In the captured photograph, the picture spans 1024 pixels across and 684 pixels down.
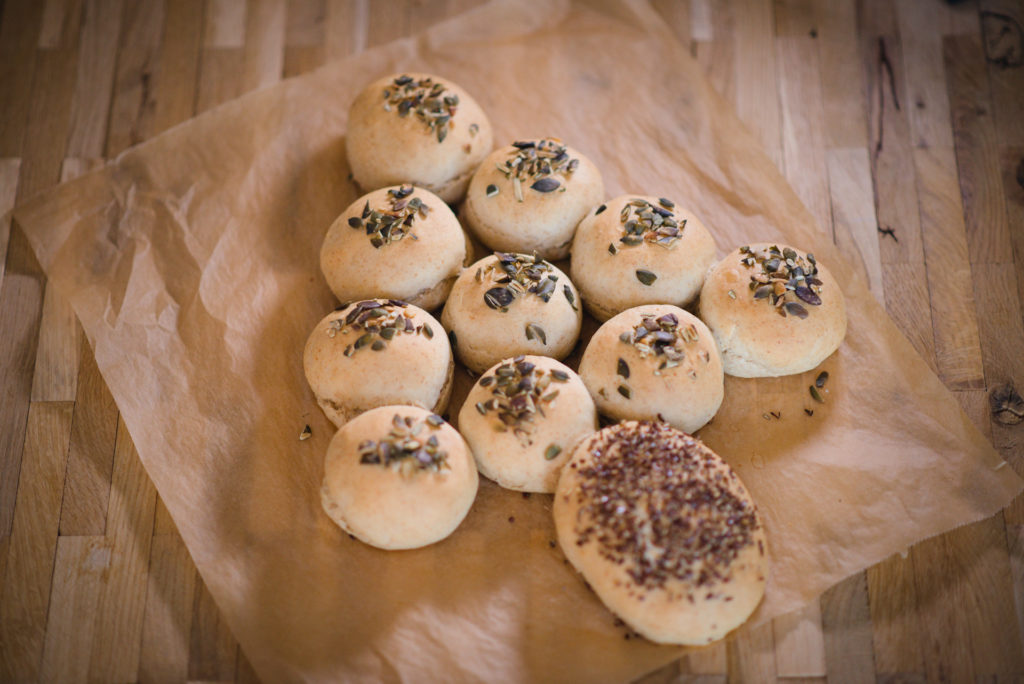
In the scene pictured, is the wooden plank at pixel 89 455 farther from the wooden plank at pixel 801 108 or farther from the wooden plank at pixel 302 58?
the wooden plank at pixel 801 108

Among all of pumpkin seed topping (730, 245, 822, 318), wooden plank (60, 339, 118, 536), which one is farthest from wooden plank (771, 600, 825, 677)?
wooden plank (60, 339, 118, 536)

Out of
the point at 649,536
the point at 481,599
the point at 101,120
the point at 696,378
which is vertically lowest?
the point at 481,599

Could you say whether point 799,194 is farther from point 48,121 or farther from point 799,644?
point 48,121

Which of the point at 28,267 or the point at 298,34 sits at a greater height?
the point at 298,34

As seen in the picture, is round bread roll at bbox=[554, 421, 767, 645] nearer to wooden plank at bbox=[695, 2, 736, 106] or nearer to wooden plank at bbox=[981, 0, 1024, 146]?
wooden plank at bbox=[695, 2, 736, 106]

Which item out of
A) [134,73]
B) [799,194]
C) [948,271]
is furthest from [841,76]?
[134,73]

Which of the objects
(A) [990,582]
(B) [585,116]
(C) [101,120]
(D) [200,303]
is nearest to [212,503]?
(D) [200,303]

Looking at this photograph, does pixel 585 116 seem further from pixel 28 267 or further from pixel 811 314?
pixel 28 267
